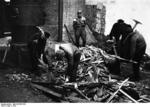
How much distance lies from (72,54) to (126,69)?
207cm

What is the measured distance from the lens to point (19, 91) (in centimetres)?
736

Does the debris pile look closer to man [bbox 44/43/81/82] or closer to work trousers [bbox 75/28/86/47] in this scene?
man [bbox 44/43/81/82]

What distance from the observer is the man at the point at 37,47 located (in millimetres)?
8266

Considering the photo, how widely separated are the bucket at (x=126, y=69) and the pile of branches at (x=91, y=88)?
17.1 inches

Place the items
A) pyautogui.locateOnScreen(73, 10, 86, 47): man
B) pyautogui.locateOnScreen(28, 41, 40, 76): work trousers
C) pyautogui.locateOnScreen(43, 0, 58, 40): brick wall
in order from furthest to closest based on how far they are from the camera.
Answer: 1. pyautogui.locateOnScreen(73, 10, 86, 47): man
2. pyautogui.locateOnScreen(43, 0, 58, 40): brick wall
3. pyautogui.locateOnScreen(28, 41, 40, 76): work trousers

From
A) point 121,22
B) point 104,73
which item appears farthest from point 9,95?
point 121,22

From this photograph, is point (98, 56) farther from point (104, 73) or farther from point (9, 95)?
point (9, 95)

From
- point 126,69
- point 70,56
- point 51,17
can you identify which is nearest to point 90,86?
point 70,56

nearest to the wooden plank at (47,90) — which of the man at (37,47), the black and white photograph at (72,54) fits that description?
the black and white photograph at (72,54)

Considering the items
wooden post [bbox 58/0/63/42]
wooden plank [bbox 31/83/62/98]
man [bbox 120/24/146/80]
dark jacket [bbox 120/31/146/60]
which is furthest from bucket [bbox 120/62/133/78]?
wooden post [bbox 58/0/63/42]

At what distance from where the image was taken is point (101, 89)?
710 centimetres

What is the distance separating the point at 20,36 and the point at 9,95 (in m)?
2.94

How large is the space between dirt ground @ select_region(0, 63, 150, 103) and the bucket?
38cm

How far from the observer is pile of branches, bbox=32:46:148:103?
682cm
